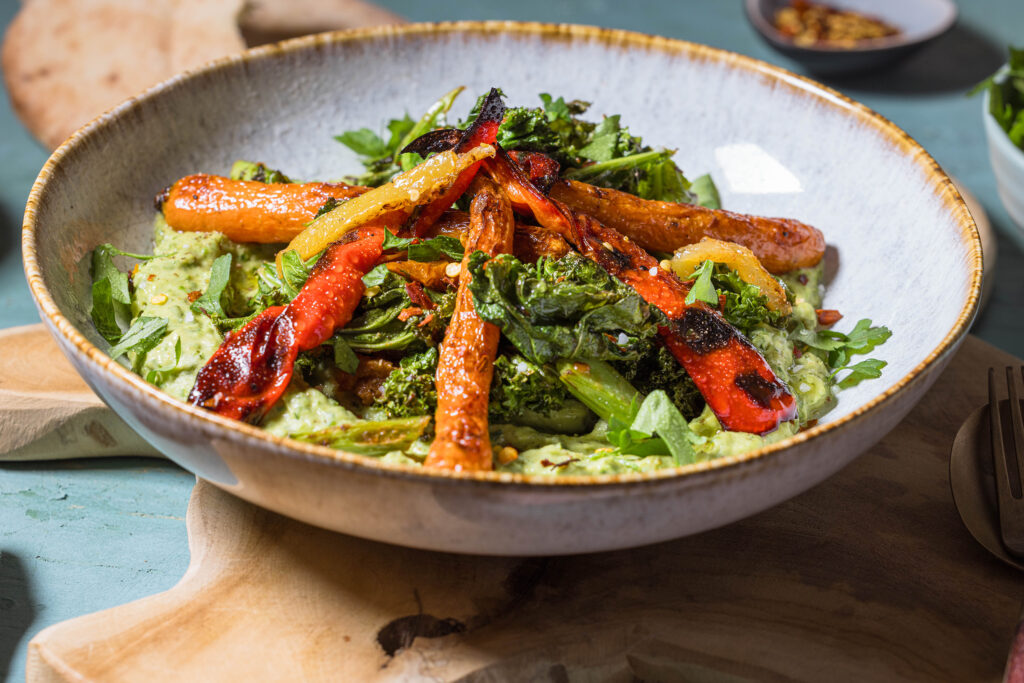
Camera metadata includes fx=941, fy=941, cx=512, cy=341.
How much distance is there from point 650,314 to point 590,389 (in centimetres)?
34

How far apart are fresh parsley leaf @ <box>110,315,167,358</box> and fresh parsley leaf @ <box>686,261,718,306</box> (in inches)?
75.1

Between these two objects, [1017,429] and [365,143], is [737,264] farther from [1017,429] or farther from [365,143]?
[365,143]

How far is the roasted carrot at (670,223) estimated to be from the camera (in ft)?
12.5

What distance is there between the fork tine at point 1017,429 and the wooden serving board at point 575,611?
0.23 meters

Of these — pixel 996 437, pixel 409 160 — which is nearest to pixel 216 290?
pixel 409 160

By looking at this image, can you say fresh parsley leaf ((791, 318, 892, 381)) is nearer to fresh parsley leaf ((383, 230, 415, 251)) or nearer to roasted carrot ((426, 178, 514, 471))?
roasted carrot ((426, 178, 514, 471))

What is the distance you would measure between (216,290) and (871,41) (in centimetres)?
582

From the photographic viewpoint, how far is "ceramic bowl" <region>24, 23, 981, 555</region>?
101 inches

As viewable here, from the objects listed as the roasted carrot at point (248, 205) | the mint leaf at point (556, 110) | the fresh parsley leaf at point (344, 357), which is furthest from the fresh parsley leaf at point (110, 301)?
the mint leaf at point (556, 110)

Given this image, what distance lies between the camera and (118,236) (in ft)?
13.6

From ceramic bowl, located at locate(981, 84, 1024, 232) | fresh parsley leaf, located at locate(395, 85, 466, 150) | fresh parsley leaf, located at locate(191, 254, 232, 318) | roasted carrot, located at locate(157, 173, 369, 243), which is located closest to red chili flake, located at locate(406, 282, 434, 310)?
roasted carrot, located at locate(157, 173, 369, 243)

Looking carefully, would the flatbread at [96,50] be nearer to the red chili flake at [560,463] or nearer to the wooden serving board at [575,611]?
the wooden serving board at [575,611]

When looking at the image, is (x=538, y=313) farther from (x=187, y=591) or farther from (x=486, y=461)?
(x=187, y=591)

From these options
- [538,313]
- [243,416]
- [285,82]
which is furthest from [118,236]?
[538,313]
